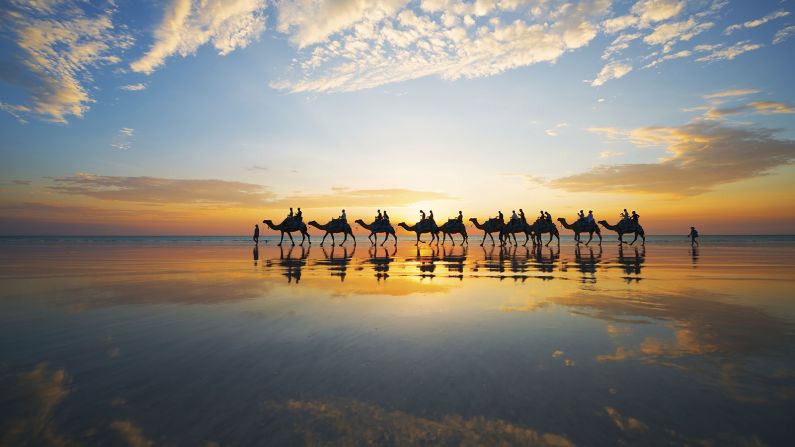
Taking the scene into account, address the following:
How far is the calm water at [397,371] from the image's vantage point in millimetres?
2309

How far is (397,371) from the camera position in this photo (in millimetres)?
3309

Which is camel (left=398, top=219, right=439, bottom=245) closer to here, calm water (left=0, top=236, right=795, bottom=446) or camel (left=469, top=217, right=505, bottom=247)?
camel (left=469, top=217, right=505, bottom=247)

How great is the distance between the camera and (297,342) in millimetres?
4207

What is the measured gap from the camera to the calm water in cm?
231

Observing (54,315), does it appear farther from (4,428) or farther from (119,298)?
(4,428)

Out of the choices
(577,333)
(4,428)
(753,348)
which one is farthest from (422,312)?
(4,428)

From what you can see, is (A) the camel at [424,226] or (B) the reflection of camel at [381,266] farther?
(A) the camel at [424,226]

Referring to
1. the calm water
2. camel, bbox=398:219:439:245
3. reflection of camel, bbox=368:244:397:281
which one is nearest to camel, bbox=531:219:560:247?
camel, bbox=398:219:439:245

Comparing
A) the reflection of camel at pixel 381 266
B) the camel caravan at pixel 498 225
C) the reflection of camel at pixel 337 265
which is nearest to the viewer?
the reflection of camel at pixel 381 266

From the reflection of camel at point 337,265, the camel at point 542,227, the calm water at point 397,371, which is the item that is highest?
the camel at point 542,227

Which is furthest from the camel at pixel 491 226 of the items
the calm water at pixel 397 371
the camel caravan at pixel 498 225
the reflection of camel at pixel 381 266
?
the calm water at pixel 397 371

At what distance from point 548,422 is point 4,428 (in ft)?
11.4

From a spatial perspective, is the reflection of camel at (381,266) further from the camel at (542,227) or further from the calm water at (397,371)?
the camel at (542,227)

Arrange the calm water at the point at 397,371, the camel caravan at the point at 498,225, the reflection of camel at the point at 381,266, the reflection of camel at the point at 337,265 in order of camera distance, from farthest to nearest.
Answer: the camel caravan at the point at 498,225 → the reflection of camel at the point at 337,265 → the reflection of camel at the point at 381,266 → the calm water at the point at 397,371
